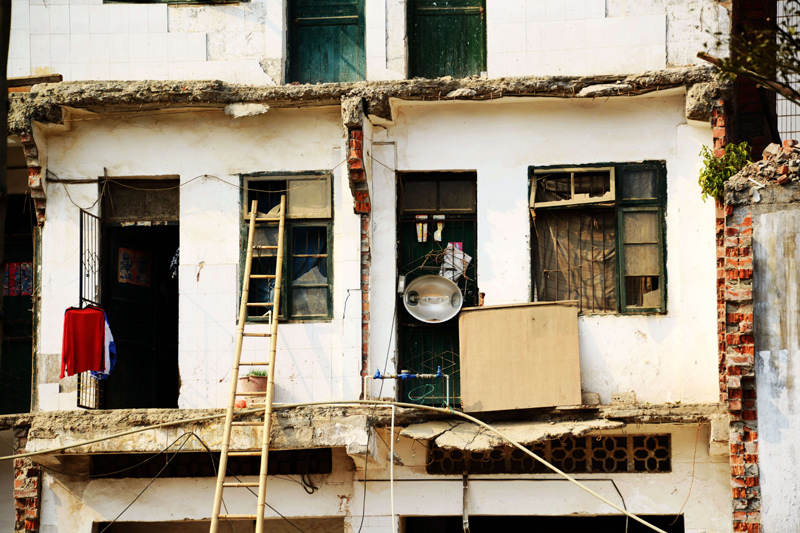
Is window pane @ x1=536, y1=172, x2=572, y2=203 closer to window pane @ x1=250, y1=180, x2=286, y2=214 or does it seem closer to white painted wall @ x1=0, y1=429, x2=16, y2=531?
window pane @ x1=250, y1=180, x2=286, y2=214

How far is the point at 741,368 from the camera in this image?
34.6 feet

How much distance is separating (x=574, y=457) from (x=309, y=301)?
10.6ft

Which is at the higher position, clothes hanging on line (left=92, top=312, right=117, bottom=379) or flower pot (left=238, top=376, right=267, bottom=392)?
clothes hanging on line (left=92, top=312, right=117, bottom=379)

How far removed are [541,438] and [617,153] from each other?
3156mm

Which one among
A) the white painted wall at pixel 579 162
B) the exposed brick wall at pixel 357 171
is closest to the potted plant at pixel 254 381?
the white painted wall at pixel 579 162

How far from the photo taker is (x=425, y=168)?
40.1 ft

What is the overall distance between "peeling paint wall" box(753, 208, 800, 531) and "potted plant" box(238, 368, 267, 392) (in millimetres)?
4891

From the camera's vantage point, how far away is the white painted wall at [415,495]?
11.5m

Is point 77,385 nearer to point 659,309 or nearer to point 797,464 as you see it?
point 659,309

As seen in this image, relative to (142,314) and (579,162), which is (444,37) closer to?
(579,162)

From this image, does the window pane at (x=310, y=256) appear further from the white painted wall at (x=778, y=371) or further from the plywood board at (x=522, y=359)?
the white painted wall at (x=778, y=371)

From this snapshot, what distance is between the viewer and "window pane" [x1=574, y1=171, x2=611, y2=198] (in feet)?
39.4

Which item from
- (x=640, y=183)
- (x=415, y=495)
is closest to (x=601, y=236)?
(x=640, y=183)

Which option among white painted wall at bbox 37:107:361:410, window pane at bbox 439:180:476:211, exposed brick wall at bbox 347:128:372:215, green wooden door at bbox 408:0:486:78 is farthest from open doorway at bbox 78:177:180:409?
green wooden door at bbox 408:0:486:78
